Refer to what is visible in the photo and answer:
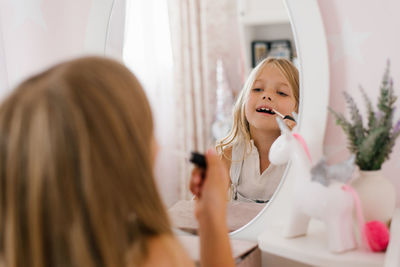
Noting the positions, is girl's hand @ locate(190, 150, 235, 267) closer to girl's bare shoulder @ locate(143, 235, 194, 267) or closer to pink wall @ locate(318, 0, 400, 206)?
girl's bare shoulder @ locate(143, 235, 194, 267)

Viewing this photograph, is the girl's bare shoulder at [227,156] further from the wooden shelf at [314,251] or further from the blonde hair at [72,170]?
the blonde hair at [72,170]


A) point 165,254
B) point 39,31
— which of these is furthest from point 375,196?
point 39,31

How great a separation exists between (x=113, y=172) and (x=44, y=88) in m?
0.13

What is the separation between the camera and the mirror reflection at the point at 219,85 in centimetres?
88

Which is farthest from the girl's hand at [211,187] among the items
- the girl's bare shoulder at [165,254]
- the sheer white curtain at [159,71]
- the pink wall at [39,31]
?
the pink wall at [39,31]

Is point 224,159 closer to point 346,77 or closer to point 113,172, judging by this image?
point 346,77

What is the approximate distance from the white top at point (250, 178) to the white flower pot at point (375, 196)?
0.21 m

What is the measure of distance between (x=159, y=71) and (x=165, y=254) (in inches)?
22.8

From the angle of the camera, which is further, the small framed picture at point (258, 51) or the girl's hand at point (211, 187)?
the small framed picture at point (258, 51)

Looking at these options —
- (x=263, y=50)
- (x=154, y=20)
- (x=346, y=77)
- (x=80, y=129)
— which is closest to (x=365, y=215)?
(x=346, y=77)

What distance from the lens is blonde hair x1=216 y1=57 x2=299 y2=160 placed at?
0.86 meters

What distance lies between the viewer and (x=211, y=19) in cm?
95

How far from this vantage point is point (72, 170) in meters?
0.51

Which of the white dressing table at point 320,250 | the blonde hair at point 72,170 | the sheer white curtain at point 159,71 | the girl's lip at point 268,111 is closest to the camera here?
the blonde hair at point 72,170
